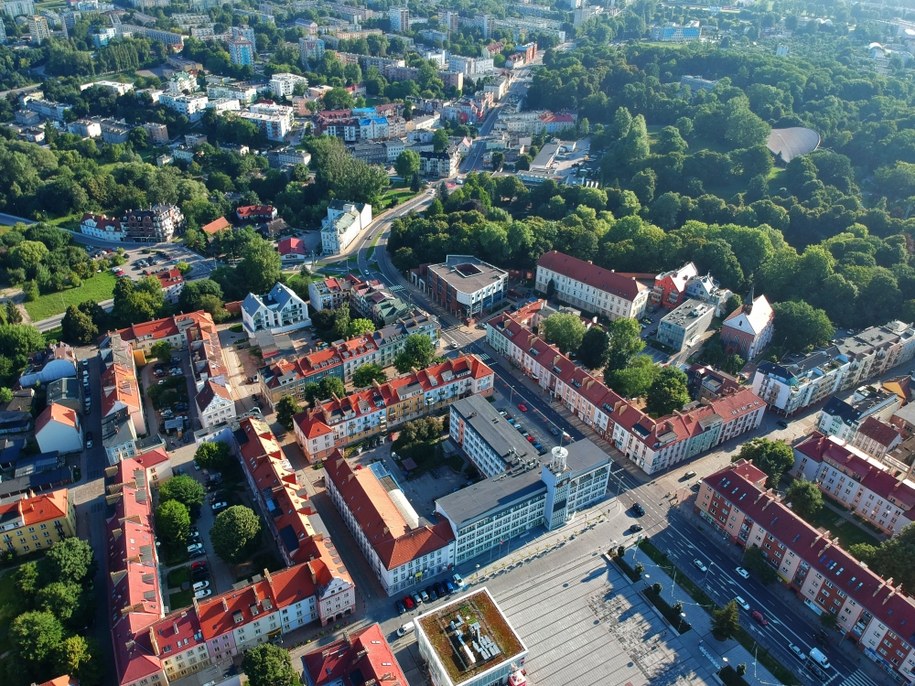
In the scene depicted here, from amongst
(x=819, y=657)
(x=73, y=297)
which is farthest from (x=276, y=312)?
(x=819, y=657)

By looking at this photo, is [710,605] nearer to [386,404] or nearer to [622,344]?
[622,344]

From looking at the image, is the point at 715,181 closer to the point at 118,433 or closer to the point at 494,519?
the point at 494,519

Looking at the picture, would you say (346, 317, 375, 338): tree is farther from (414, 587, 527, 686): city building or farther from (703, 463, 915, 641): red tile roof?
(703, 463, 915, 641): red tile roof

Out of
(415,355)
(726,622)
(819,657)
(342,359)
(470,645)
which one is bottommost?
(819,657)

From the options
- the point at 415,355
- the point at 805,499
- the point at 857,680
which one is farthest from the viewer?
the point at 415,355

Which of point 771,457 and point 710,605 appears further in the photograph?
point 771,457

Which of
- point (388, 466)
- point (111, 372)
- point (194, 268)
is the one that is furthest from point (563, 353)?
point (194, 268)
